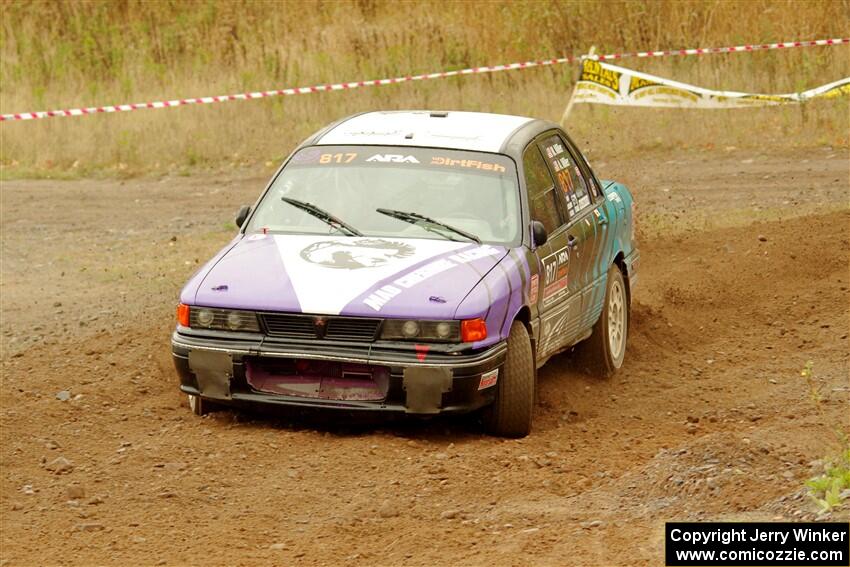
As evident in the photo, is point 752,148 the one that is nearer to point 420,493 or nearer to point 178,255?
point 178,255

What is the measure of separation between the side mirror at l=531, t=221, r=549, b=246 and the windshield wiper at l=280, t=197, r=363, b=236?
988 mm

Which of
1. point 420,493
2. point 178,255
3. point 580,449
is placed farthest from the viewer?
point 178,255

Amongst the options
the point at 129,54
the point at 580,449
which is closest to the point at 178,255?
the point at 580,449

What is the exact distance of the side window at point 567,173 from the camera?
8.80 m

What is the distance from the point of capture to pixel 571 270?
8.43 metres

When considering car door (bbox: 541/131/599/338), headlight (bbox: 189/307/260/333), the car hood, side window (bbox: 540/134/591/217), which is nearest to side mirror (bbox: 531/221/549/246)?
the car hood

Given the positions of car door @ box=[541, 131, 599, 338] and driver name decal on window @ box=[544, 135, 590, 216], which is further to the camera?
driver name decal on window @ box=[544, 135, 590, 216]

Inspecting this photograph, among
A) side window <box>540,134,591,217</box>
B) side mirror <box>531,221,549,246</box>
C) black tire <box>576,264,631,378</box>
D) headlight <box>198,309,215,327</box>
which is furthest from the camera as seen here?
black tire <box>576,264,631,378</box>

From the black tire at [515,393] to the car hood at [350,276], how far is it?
0.44m

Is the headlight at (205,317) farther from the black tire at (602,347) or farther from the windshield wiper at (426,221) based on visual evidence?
the black tire at (602,347)

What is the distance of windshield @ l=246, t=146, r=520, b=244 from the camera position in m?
8.00

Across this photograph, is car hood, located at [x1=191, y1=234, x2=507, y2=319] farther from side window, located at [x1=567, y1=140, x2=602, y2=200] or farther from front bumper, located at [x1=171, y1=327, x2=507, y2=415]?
side window, located at [x1=567, y1=140, x2=602, y2=200]

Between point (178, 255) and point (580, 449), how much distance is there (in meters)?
7.04

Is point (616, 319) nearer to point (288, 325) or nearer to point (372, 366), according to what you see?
point (372, 366)
